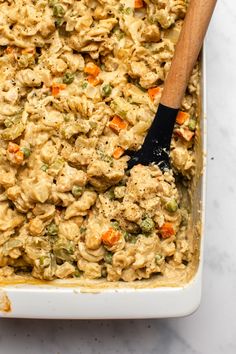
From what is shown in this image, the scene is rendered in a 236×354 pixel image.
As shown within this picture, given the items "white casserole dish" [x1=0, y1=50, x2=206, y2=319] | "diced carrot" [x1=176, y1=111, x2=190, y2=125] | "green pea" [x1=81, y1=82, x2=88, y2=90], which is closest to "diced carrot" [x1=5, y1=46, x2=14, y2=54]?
"green pea" [x1=81, y1=82, x2=88, y2=90]

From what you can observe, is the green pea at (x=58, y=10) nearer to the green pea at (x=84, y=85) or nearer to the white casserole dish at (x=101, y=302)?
the green pea at (x=84, y=85)

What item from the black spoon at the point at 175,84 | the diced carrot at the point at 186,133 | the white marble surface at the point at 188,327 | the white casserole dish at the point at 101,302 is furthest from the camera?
the white marble surface at the point at 188,327

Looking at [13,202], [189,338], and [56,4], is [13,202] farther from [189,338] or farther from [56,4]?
[189,338]

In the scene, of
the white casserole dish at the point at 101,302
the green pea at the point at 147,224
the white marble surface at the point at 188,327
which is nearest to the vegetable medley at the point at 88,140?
the green pea at the point at 147,224

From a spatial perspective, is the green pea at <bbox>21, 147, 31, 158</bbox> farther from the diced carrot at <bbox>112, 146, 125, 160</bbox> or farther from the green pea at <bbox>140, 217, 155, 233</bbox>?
the green pea at <bbox>140, 217, 155, 233</bbox>

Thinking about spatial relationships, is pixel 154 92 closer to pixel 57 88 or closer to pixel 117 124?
pixel 117 124
